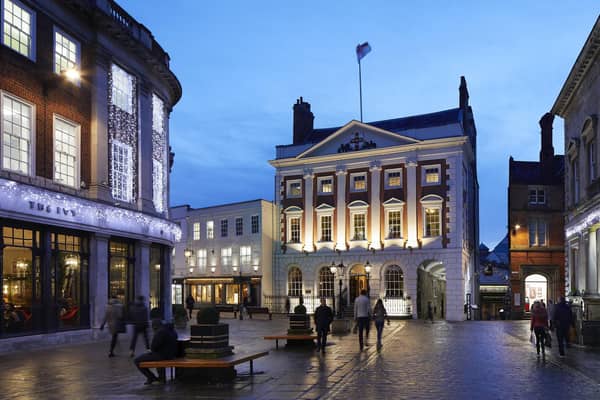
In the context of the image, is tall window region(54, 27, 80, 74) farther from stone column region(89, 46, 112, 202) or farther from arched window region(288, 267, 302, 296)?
arched window region(288, 267, 302, 296)

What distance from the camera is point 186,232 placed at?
5894 cm

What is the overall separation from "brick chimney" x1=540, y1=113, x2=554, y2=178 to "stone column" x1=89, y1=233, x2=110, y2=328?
40768 mm

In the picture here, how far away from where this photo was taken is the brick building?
2031 cm

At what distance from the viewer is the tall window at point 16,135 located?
20.0 m

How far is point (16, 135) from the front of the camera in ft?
67.4

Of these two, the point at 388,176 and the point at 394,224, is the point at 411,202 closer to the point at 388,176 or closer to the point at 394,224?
the point at 394,224

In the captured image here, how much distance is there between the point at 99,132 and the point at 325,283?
28.7 metres

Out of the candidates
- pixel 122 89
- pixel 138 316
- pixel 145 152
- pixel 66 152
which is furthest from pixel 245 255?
pixel 138 316

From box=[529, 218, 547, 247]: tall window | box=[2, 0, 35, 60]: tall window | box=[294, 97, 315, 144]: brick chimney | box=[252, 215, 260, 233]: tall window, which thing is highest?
box=[294, 97, 315, 144]: brick chimney

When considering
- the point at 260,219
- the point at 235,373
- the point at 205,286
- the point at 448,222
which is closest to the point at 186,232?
the point at 205,286

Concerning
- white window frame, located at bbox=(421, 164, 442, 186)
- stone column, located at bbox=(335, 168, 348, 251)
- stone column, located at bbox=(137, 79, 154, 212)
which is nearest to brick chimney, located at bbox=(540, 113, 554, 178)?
white window frame, located at bbox=(421, 164, 442, 186)

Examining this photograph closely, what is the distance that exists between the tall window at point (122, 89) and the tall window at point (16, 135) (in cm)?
542

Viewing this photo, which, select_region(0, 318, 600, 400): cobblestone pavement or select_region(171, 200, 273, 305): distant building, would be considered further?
select_region(171, 200, 273, 305): distant building

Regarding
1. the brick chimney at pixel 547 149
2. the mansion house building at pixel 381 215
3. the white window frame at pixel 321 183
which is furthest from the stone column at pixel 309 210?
the brick chimney at pixel 547 149
